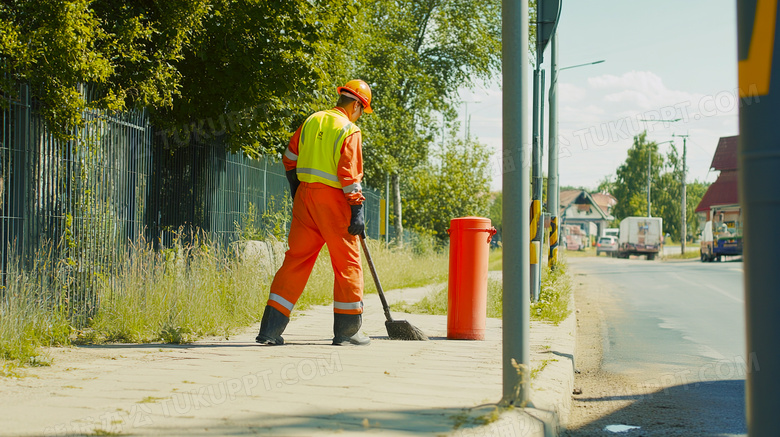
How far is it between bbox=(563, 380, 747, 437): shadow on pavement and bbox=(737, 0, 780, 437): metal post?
2.05 metres

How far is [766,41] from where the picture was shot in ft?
7.36

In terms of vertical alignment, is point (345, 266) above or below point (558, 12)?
below

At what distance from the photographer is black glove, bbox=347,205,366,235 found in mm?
5773

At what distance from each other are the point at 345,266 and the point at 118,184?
2.86 m

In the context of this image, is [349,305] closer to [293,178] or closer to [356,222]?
[356,222]

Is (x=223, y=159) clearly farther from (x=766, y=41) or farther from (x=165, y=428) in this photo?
(x=766, y=41)

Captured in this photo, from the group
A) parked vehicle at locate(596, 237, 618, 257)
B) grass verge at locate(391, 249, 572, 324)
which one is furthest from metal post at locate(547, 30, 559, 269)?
parked vehicle at locate(596, 237, 618, 257)

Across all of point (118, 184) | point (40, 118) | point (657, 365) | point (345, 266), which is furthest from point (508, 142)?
point (118, 184)

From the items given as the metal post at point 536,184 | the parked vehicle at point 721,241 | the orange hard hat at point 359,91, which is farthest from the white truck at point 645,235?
the orange hard hat at point 359,91

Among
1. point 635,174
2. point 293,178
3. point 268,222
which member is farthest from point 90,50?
point 635,174

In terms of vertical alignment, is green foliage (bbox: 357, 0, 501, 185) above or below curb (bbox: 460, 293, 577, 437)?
above

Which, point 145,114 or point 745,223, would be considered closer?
point 745,223

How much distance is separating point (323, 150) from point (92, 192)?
243cm

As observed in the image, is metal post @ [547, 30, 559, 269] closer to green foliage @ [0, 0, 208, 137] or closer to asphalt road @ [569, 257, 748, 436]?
asphalt road @ [569, 257, 748, 436]
